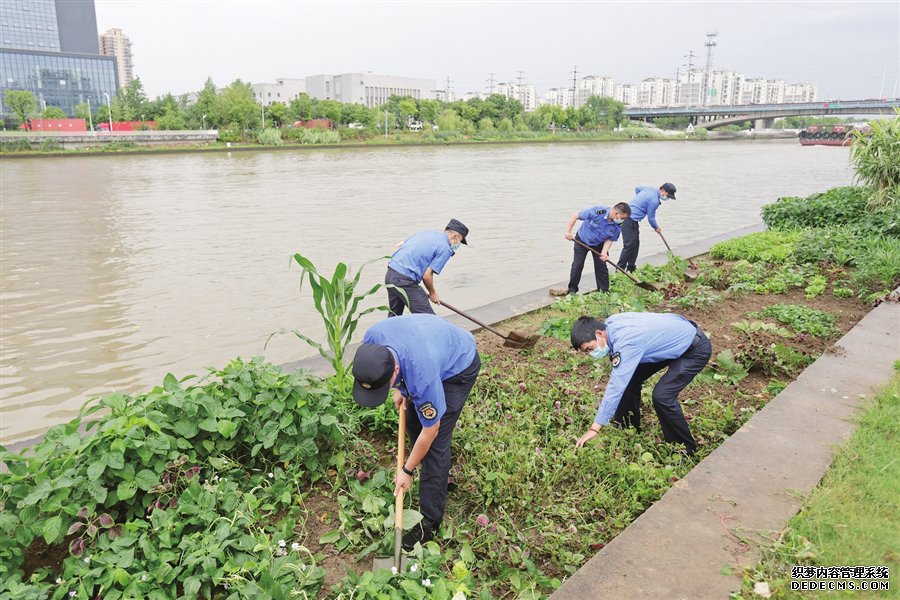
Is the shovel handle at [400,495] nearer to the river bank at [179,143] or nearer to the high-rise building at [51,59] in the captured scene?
the river bank at [179,143]

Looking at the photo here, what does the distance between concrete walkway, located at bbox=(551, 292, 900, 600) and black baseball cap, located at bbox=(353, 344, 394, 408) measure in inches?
41.1

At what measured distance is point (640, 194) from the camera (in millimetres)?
9086

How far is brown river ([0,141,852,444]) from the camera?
253 inches

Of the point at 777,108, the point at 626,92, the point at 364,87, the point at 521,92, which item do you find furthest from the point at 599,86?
the point at 777,108

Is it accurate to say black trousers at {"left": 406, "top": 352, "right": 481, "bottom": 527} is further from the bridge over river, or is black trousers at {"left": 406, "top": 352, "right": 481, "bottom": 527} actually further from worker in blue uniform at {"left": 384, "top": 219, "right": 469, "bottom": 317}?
the bridge over river

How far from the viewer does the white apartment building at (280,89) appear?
360 feet

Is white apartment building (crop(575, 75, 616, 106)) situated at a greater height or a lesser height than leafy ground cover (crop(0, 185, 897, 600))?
greater

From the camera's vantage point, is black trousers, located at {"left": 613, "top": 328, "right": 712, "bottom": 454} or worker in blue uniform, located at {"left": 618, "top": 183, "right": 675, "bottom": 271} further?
worker in blue uniform, located at {"left": 618, "top": 183, "right": 675, "bottom": 271}

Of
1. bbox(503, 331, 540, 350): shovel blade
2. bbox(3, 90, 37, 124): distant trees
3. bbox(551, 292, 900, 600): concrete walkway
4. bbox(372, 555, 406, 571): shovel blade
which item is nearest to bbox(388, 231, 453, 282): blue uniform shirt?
bbox(503, 331, 540, 350): shovel blade

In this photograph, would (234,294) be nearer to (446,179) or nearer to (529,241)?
(529,241)

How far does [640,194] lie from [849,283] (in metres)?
3.11

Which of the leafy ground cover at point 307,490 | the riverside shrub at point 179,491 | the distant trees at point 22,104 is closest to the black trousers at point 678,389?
the leafy ground cover at point 307,490

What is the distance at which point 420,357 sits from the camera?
2643 millimetres

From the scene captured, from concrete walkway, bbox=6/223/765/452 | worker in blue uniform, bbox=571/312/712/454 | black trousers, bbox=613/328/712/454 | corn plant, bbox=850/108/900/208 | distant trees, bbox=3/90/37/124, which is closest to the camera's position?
worker in blue uniform, bbox=571/312/712/454
